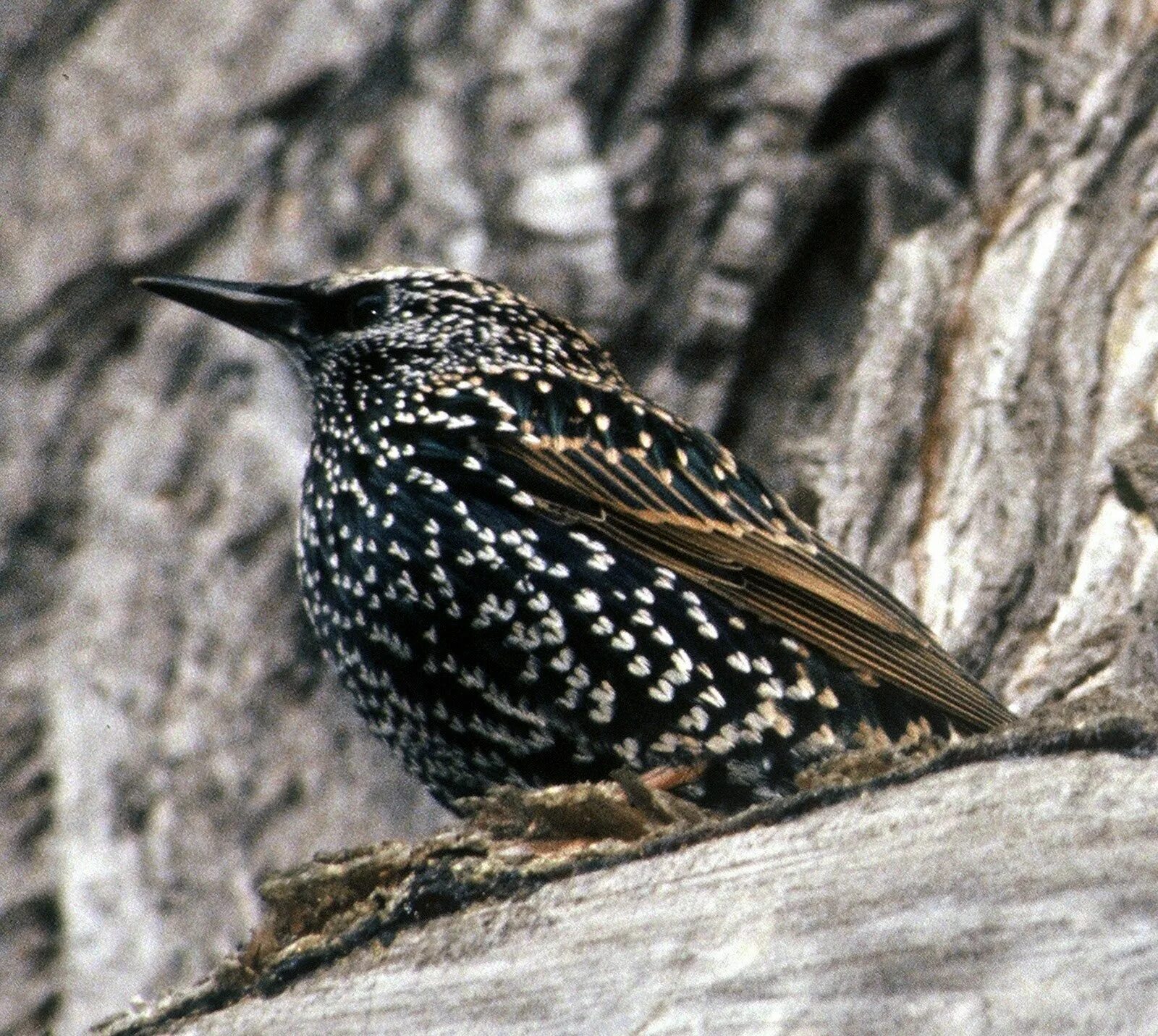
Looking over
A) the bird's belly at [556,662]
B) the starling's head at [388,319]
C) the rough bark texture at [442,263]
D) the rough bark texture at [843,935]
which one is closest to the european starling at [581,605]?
the bird's belly at [556,662]

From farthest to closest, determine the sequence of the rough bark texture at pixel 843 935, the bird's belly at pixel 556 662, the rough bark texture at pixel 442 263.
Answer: the rough bark texture at pixel 442 263
the bird's belly at pixel 556 662
the rough bark texture at pixel 843 935

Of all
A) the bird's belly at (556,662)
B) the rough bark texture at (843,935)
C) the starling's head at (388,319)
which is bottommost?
the rough bark texture at (843,935)

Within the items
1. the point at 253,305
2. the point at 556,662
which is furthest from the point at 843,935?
the point at 253,305

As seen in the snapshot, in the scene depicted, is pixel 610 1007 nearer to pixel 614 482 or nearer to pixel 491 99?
pixel 614 482

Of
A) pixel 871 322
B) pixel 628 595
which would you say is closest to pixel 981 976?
pixel 628 595

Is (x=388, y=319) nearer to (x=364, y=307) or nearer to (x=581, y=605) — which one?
(x=364, y=307)

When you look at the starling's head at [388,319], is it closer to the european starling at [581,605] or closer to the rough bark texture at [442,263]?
the european starling at [581,605]

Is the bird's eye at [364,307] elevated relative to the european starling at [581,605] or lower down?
elevated

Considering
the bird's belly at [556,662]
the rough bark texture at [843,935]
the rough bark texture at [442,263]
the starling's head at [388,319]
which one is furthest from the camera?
the rough bark texture at [442,263]
